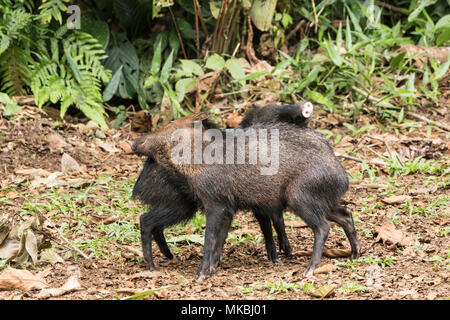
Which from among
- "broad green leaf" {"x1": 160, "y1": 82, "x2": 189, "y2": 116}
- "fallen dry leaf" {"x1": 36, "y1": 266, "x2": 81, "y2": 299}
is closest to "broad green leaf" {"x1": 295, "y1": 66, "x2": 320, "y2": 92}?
"broad green leaf" {"x1": 160, "y1": 82, "x2": 189, "y2": 116}

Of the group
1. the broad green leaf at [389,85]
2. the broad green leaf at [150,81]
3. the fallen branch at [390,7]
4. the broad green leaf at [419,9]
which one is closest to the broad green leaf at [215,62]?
the broad green leaf at [150,81]

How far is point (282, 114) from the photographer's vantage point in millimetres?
5695

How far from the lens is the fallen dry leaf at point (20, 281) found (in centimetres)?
472

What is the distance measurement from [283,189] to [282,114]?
687 millimetres

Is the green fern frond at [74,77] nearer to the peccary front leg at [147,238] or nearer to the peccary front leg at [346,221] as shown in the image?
the peccary front leg at [147,238]

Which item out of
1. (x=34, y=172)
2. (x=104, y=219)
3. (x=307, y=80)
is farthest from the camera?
(x=307, y=80)

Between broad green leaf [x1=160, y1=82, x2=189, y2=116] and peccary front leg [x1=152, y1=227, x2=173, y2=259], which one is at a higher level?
broad green leaf [x1=160, y1=82, x2=189, y2=116]

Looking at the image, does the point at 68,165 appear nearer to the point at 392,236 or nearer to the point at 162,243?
the point at 162,243

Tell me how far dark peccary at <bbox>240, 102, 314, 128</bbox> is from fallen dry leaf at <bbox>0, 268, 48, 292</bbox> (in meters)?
2.23

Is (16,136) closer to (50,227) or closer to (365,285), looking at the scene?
(50,227)

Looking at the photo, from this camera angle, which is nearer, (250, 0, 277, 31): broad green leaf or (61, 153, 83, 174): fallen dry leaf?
(61, 153, 83, 174): fallen dry leaf

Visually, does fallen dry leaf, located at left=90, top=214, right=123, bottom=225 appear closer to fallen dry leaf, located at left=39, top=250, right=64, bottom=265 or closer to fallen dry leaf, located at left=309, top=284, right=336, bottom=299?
fallen dry leaf, located at left=39, top=250, right=64, bottom=265

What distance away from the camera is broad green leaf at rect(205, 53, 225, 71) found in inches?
351

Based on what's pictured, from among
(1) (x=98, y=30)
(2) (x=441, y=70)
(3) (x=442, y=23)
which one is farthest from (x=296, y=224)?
(3) (x=442, y=23)
